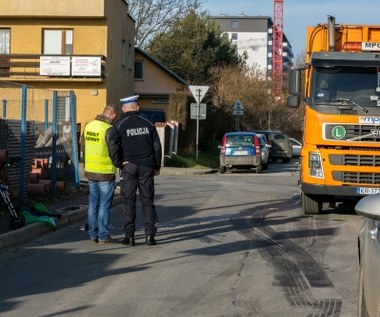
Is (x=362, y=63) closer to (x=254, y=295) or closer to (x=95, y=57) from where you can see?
(x=254, y=295)

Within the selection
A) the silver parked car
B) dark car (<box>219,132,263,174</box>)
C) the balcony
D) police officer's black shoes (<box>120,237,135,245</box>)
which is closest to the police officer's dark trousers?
police officer's black shoes (<box>120,237,135,245</box>)

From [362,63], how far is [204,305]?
24.0 ft

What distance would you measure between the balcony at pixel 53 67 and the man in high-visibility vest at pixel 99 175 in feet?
66.6

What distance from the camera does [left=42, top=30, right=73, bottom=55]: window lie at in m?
31.4

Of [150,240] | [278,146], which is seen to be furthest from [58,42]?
[150,240]

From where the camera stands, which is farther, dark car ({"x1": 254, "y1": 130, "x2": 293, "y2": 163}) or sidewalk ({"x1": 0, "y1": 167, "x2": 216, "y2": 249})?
dark car ({"x1": 254, "y1": 130, "x2": 293, "y2": 163})

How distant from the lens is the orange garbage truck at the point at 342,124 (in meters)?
12.3

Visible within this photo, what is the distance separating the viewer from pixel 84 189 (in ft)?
53.1

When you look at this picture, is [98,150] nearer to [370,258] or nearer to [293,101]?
[293,101]

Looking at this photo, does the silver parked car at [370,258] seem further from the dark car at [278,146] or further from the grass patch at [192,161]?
the dark car at [278,146]

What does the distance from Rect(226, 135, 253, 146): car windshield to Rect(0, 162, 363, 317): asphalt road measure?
13700 mm

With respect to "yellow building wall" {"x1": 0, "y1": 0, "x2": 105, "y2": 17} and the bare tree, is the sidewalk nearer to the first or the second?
"yellow building wall" {"x1": 0, "y1": 0, "x2": 105, "y2": 17}

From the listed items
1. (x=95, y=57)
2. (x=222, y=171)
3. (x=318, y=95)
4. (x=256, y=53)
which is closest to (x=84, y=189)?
(x=318, y=95)

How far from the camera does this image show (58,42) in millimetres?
31562
